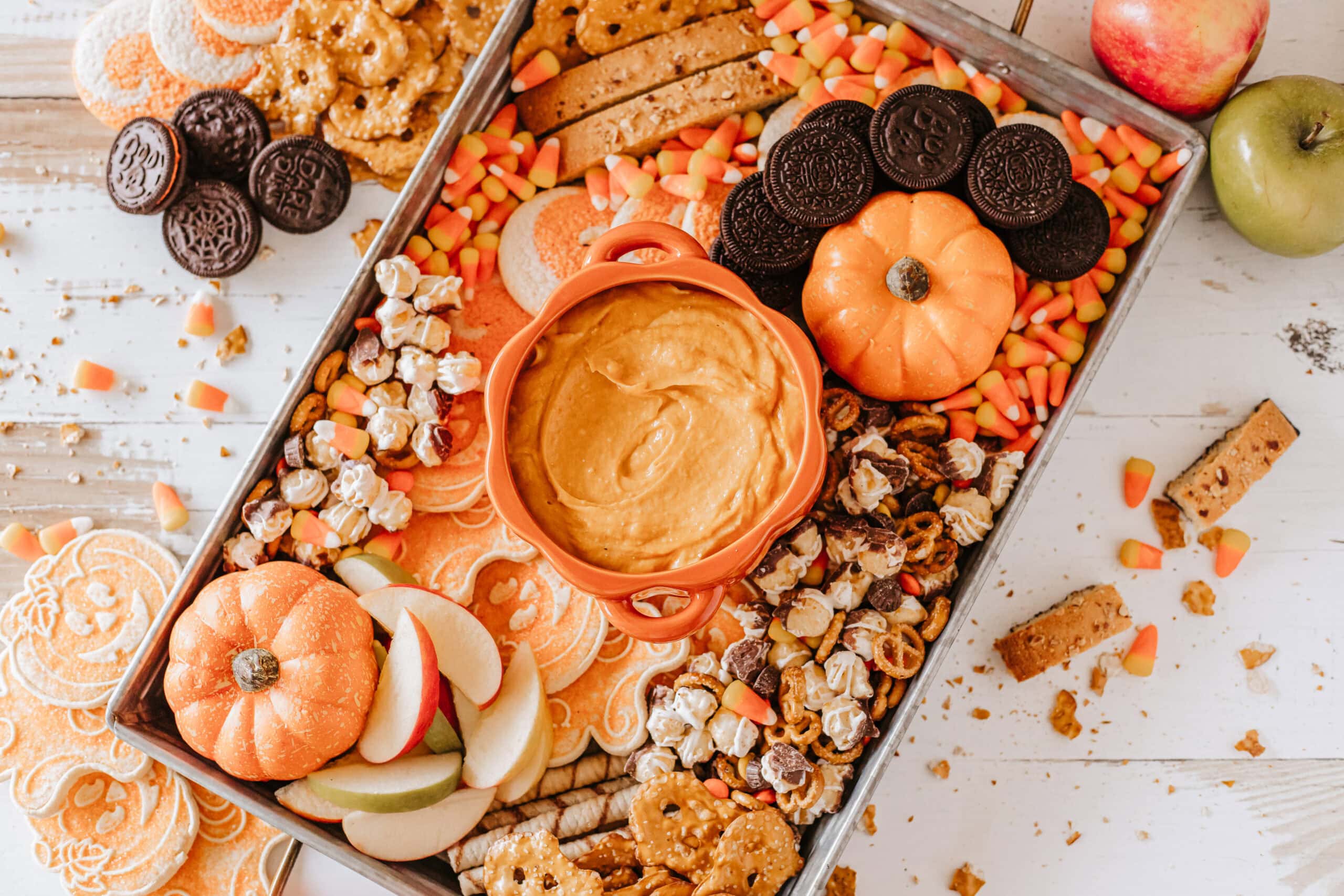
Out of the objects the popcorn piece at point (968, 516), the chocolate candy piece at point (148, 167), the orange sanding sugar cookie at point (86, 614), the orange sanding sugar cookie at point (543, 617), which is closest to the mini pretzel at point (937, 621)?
the popcorn piece at point (968, 516)

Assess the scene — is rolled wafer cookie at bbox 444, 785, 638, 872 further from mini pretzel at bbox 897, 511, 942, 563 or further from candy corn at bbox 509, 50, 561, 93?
candy corn at bbox 509, 50, 561, 93

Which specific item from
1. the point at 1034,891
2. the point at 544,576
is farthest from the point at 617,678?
the point at 1034,891

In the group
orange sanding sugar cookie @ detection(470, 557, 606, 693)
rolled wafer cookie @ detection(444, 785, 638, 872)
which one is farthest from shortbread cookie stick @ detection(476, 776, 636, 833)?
orange sanding sugar cookie @ detection(470, 557, 606, 693)

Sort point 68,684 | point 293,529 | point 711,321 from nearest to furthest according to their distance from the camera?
point 711,321, point 293,529, point 68,684

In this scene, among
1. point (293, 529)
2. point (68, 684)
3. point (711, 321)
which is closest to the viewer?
point (711, 321)

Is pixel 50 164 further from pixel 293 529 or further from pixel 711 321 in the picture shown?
pixel 711 321
